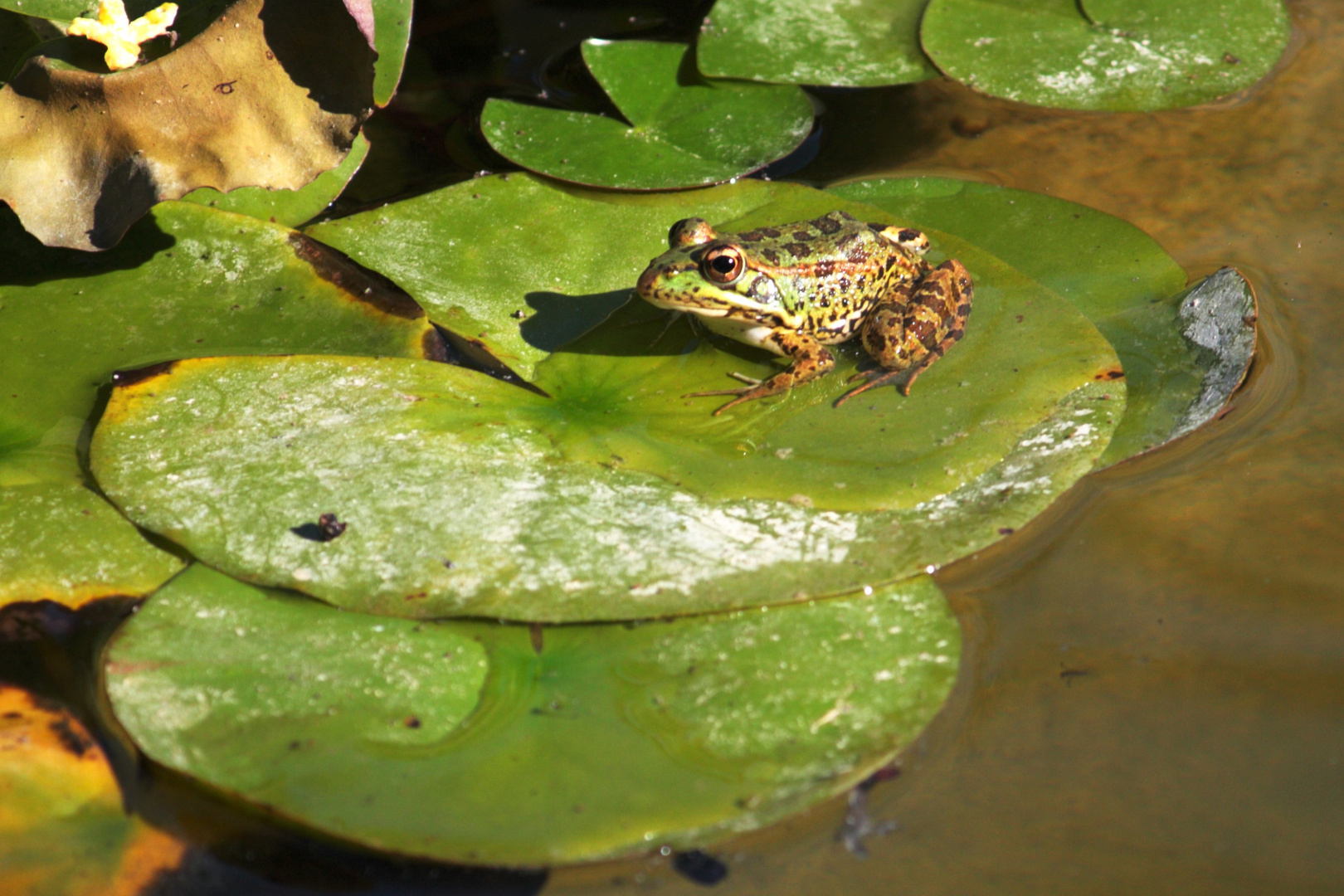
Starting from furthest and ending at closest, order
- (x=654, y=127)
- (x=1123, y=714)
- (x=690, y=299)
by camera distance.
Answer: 1. (x=654, y=127)
2. (x=690, y=299)
3. (x=1123, y=714)

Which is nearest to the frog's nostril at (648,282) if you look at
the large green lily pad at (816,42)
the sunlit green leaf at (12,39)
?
the large green lily pad at (816,42)

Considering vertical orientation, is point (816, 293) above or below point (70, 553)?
above

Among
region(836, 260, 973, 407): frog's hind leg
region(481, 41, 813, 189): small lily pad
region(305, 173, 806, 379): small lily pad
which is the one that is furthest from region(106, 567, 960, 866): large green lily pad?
region(481, 41, 813, 189): small lily pad

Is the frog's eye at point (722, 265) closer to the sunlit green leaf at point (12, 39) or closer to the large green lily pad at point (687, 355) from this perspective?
the large green lily pad at point (687, 355)

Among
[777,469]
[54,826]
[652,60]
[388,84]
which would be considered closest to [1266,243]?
[777,469]

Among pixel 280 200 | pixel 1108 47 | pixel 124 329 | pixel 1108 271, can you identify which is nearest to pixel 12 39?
pixel 280 200

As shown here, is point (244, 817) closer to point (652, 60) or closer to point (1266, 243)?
point (652, 60)

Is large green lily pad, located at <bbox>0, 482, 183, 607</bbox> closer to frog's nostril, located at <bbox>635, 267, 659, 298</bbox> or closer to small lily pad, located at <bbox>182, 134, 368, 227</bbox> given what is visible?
small lily pad, located at <bbox>182, 134, 368, 227</bbox>

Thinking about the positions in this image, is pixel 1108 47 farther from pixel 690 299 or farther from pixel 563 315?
pixel 563 315
